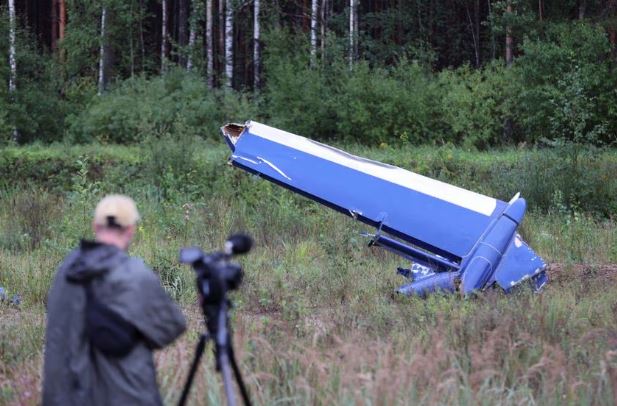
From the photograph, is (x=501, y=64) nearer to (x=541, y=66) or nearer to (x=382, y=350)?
(x=541, y=66)

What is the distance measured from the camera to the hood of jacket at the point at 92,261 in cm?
370

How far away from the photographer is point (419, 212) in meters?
8.88

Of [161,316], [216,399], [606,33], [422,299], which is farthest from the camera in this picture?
[606,33]

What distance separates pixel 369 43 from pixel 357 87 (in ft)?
32.2

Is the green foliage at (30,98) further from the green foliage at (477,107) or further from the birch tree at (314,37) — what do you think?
the green foliage at (477,107)

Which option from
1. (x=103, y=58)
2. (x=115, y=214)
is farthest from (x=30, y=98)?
(x=115, y=214)

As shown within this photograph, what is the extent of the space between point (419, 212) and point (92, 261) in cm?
551

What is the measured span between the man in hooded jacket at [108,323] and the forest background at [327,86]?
39.3 ft

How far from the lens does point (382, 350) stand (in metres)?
5.58

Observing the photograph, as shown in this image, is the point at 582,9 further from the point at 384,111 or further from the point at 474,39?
the point at 474,39

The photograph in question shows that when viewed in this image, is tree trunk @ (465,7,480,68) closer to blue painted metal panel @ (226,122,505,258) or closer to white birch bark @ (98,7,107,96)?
white birch bark @ (98,7,107,96)

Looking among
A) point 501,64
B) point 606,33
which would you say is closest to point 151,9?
point 501,64

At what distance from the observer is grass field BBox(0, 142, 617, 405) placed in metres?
5.29

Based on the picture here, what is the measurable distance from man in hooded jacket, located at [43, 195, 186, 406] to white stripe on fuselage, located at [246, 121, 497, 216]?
5417mm
